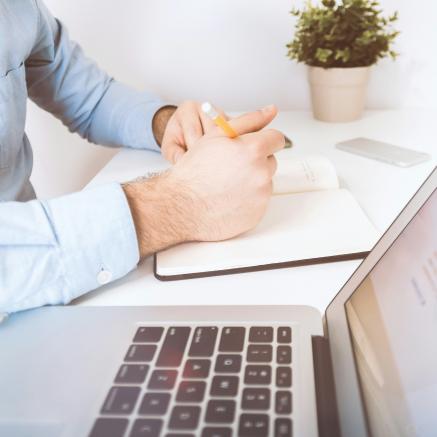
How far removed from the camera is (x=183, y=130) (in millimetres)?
773

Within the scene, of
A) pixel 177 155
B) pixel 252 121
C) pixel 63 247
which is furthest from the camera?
pixel 177 155

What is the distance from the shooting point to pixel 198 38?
1.11m

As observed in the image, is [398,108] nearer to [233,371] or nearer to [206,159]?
[206,159]

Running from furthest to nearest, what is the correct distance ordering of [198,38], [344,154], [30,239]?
[198,38]
[344,154]
[30,239]

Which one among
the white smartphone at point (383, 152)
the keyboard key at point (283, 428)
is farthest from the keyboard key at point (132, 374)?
the white smartphone at point (383, 152)

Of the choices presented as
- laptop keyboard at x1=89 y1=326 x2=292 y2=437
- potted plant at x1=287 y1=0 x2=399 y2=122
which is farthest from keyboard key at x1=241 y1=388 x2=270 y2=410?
potted plant at x1=287 y1=0 x2=399 y2=122

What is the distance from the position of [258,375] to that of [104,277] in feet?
0.70

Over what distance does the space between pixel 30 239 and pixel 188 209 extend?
0.55ft

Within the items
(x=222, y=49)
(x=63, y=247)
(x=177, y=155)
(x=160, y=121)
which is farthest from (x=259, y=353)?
(x=222, y=49)

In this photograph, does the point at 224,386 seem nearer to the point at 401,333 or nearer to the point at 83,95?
the point at 401,333

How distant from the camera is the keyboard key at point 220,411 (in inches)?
12.4

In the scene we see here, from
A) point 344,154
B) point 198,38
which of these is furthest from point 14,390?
point 198,38

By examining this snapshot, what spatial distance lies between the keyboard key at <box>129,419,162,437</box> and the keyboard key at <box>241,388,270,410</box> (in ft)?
0.19

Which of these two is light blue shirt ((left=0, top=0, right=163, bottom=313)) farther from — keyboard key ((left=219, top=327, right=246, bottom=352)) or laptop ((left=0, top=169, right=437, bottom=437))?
keyboard key ((left=219, top=327, right=246, bottom=352))
